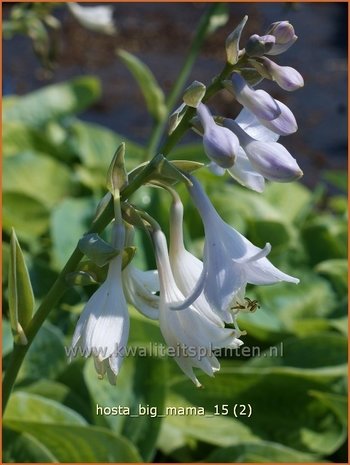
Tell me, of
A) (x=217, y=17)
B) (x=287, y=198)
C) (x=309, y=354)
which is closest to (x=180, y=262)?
(x=309, y=354)

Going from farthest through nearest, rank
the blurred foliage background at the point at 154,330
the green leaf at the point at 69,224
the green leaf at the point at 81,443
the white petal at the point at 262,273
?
the green leaf at the point at 69,224 < the blurred foliage background at the point at 154,330 < the green leaf at the point at 81,443 < the white petal at the point at 262,273

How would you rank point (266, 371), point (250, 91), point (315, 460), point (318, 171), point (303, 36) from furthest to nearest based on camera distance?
point (303, 36)
point (318, 171)
point (266, 371)
point (315, 460)
point (250, 91)

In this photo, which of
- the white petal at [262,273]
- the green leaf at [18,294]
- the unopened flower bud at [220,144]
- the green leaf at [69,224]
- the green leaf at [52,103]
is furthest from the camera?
the green leaf at [52,103]

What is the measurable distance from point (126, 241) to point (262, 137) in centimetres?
25

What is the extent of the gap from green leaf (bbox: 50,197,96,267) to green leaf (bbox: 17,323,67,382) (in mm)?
360

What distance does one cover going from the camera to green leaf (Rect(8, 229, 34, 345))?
1.37m

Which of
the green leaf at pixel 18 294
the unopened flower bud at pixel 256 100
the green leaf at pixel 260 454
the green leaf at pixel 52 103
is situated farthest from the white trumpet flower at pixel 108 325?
the green leaf at pixel 52 103

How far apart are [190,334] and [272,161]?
0.27 meters

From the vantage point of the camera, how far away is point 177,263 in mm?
1278

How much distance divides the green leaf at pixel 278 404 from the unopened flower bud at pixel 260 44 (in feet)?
3.68

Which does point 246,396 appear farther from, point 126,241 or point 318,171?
point 318,171

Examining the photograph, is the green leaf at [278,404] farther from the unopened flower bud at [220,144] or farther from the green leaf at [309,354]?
the unopened flower bud at [220,144]

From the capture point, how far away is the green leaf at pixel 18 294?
4.49 ft

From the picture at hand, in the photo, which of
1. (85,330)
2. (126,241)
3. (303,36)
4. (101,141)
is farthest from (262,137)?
(303,36)
